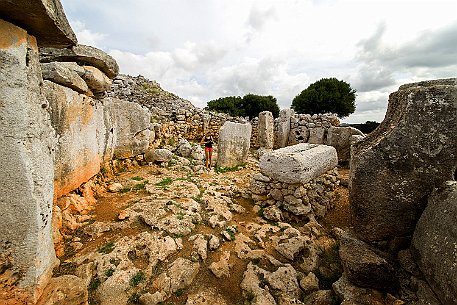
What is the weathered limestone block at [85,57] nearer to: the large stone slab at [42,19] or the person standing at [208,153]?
the large stone slab at [42,19]

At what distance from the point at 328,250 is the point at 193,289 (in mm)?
2046

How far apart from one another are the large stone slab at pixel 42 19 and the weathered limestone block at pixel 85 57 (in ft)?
4.45

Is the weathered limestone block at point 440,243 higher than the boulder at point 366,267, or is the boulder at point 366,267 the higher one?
the weathered limestone block at point 440,243

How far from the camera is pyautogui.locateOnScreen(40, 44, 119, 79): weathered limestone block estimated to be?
3.70 m

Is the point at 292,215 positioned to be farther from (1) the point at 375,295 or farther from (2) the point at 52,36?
(2) the point at 52,36

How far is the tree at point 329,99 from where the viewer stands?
28.0m

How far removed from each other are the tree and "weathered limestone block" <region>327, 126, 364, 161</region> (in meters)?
19.5

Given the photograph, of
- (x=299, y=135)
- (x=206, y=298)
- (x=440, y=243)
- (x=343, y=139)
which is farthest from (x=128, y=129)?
(x=299, y=135)

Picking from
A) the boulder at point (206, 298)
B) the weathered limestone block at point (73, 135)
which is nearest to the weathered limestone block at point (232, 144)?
the weathered limestone block at point (73, 135)

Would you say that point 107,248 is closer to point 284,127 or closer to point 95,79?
point 95,79

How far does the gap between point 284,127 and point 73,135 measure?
10.5 metres

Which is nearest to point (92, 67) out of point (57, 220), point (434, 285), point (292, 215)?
point (57, 220)

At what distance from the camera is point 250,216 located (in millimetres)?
4348

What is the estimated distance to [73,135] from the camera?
11.7 ft
